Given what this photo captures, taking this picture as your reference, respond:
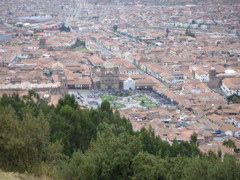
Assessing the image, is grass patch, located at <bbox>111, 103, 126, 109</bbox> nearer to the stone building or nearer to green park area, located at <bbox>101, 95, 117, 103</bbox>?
green park area, located at <bbox>101, 95, 117, 103</bbox>

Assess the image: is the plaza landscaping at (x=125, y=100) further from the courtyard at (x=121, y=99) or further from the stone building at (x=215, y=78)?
the stone building at (x=215, y=78)

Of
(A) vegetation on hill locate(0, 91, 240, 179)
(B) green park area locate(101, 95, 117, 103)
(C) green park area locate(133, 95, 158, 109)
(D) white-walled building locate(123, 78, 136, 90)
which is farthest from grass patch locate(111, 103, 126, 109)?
(A) vegetation on hill locate(0, 91, 240, 179)

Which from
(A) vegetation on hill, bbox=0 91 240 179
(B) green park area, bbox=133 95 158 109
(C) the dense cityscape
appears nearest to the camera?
(A) vegetation on hill, bbox=0 91 240 179

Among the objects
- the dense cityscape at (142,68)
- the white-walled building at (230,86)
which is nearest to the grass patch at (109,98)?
the dense cityscape at (142,68)

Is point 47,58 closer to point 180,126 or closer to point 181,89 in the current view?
point 181,89

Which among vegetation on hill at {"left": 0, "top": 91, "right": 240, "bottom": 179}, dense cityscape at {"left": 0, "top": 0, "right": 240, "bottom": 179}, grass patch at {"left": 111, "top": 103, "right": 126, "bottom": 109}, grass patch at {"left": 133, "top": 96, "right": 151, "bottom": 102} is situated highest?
vegetation on hill at {"left": 0, "top": 91, "right": 240, "bottom": 179}

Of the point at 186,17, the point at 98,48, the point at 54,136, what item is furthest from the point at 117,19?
the point at 54,136
